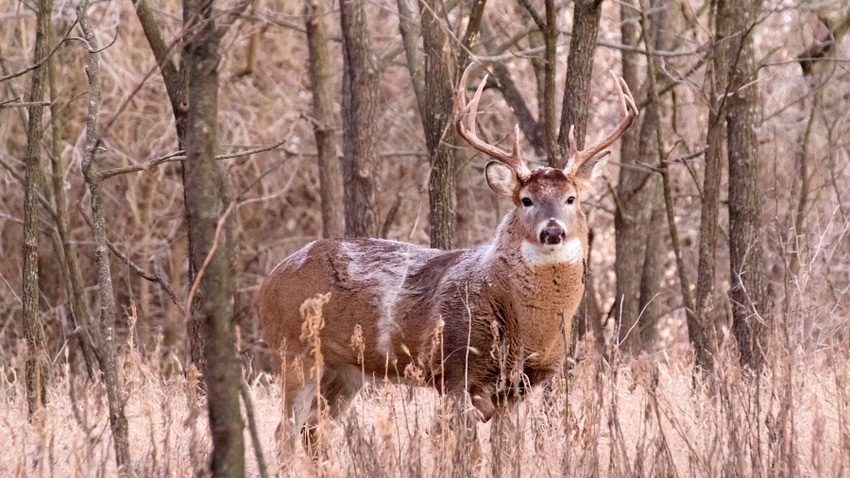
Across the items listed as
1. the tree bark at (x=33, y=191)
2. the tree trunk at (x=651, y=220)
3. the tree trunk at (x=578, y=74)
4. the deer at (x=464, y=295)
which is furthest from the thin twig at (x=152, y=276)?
the tree trunk at (x=651, y=220)

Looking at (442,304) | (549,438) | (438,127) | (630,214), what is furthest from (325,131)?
(549,438)

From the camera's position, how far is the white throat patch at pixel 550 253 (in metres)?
6.44

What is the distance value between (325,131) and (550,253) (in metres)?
4.37

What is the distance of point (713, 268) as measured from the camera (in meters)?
7.83

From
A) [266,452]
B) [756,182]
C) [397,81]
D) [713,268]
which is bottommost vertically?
[266,452]

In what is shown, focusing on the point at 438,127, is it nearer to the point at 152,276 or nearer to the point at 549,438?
the point at 549,438

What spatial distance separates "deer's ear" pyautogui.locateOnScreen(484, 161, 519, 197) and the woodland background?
0.37 meters

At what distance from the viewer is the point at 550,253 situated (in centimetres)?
644

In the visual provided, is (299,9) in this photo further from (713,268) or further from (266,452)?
(266,452)

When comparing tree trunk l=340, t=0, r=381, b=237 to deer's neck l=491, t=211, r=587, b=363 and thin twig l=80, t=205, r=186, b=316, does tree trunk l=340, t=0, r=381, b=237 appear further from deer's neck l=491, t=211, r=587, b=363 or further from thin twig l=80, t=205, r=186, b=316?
thin twig l=80, t=205, r=186, b=316

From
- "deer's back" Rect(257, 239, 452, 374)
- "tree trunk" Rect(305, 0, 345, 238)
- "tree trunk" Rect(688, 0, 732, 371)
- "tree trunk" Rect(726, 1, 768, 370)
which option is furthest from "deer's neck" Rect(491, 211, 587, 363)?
"tree trunk" Rect(305, 0, 345, 238)

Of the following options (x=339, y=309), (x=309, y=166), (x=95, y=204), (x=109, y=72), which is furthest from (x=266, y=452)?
(x=309, y=166)

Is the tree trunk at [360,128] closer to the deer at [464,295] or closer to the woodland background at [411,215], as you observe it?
the woodland background at [411,215]

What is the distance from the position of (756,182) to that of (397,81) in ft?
27.7
